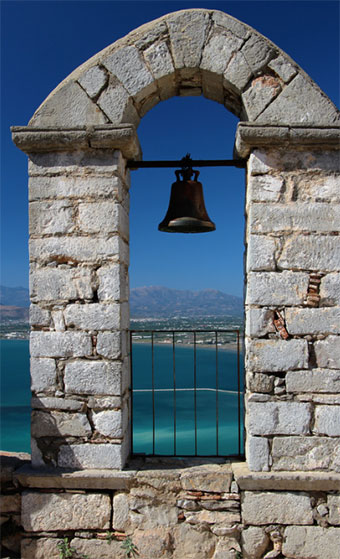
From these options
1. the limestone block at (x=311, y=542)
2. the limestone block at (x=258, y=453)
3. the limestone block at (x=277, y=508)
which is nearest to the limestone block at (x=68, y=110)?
the limestone block at (x=258, y=453)

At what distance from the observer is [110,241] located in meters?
2.84

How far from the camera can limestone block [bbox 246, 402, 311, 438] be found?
8.95 ft

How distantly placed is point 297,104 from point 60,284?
2.16 metres

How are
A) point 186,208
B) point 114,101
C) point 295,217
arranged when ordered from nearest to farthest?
point 295,217 < point 114,101 < point 186,208

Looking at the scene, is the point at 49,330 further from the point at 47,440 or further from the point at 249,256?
the point at 249,256

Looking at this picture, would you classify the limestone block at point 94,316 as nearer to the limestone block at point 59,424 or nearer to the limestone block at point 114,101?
the limestone block at point 59,424

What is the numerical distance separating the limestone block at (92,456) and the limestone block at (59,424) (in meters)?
0.10

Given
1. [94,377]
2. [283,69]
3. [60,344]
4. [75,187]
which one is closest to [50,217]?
[75,187]

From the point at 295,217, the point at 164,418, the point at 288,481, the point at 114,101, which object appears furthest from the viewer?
the point at 164,418

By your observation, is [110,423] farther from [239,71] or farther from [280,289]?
[239,71]

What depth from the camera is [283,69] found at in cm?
282

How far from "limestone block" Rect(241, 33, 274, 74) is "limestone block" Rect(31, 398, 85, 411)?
273cm

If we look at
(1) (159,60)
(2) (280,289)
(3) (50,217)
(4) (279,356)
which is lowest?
(4) (279,356)

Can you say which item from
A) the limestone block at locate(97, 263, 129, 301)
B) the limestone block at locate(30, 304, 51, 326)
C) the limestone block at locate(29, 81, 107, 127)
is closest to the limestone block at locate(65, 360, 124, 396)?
the limestone block at locate(30, 304, 51, 326)
